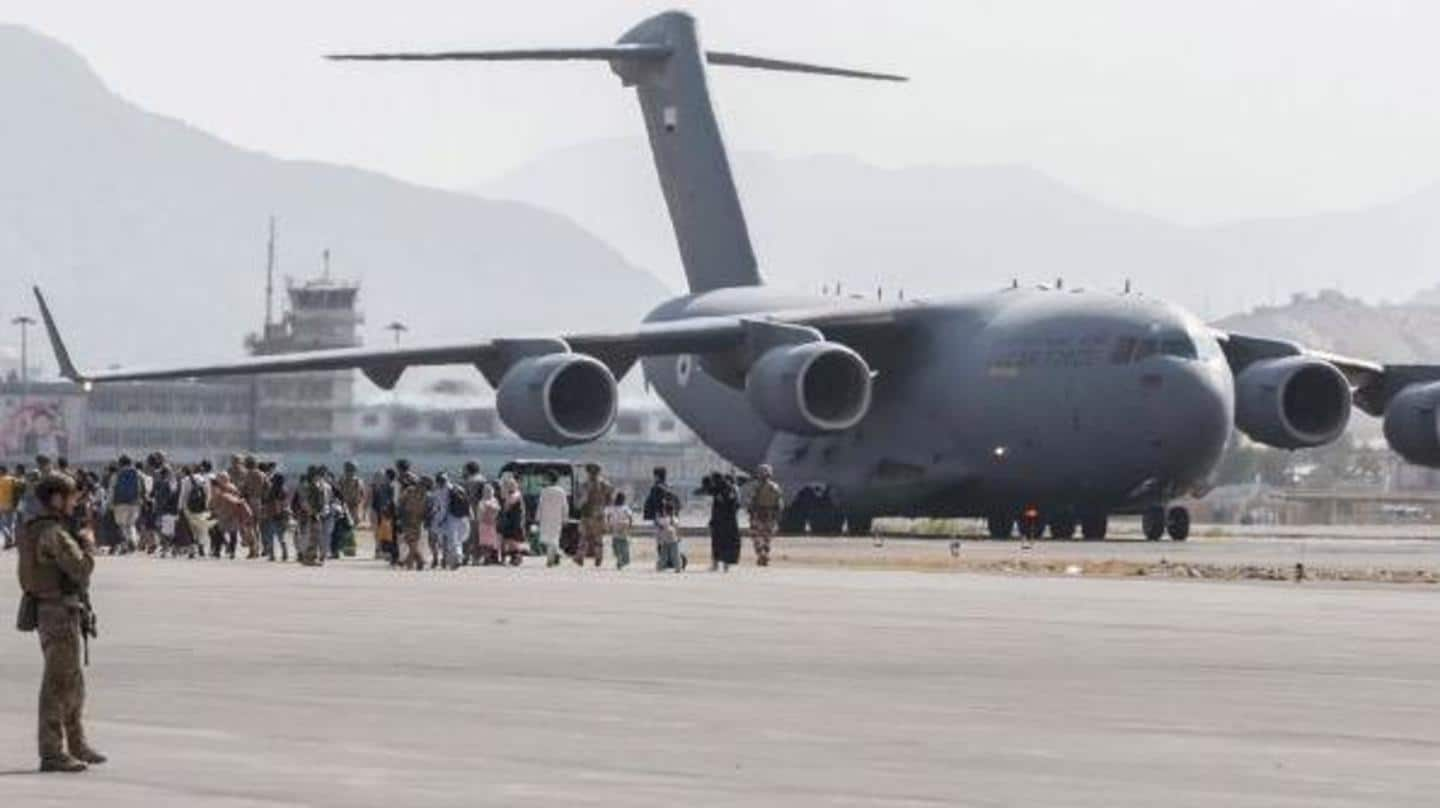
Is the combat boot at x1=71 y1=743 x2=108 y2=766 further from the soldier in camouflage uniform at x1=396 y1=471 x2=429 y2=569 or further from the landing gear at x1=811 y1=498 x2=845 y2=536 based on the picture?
the landing gear at x1=811 y1=498 x2=845 y2=536

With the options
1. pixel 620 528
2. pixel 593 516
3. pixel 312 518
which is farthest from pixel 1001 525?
pixel 312 518

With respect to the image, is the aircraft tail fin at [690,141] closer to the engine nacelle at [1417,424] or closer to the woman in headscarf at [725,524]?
the engine nacelle at [1417,424]

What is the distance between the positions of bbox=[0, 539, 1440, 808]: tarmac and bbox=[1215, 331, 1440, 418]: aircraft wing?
29.4 metres

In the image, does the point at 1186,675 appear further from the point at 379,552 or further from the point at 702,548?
the point at 702,548

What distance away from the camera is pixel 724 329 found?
71688 mm

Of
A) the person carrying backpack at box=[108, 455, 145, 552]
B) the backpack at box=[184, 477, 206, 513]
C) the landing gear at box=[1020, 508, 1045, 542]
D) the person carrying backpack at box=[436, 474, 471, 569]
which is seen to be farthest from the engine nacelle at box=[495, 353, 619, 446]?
the person carrying backpack at box=[436, 474, 471, 569]

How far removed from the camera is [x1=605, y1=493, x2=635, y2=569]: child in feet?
176

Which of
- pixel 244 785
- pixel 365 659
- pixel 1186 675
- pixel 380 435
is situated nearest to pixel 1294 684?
pixel 1186 675

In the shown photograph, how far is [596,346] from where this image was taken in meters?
72.8

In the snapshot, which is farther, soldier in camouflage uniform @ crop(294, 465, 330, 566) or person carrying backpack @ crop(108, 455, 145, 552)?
person carrying backpack @ crop(108, 455, 145, 552)

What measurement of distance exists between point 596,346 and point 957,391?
7.25 metres

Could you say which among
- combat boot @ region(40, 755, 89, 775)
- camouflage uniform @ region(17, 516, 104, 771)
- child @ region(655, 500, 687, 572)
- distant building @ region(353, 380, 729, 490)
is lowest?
combat boot @ region(40, 755, 89, 775)

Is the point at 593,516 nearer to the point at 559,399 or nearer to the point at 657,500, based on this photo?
the point at 657,500

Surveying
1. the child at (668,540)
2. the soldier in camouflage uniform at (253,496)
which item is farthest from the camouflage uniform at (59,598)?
the soldier in camouflage uniform at (253,496)
